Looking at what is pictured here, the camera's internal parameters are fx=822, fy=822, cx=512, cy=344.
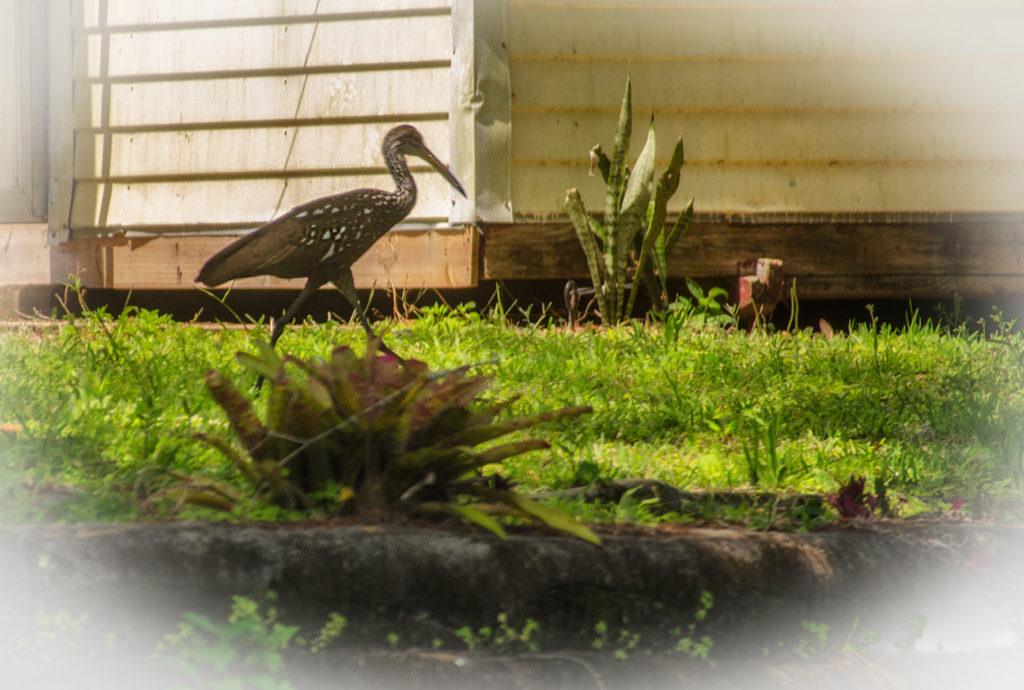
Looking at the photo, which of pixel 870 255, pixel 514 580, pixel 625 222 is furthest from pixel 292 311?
pixel 870 255

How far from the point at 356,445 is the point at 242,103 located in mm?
4251

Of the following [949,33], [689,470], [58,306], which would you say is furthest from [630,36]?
[58,306]

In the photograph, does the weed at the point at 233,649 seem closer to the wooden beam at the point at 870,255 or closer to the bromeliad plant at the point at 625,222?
the bromeliad plant at the point at 625,222

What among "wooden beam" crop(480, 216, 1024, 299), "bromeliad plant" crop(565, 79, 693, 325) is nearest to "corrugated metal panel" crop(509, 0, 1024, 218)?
"wooden beam" crop(480, 216, 1024, 299)

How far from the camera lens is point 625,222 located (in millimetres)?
4734

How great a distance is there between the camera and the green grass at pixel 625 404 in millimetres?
2049

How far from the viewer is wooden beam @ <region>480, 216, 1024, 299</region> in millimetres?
5211

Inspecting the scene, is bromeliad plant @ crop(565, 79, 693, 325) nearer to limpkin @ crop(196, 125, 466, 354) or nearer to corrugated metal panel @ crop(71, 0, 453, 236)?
corrugated metal panel @ crop(71, 0, 453, 236)

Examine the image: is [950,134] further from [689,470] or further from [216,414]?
[216,414]

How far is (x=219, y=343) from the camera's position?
398 centimetres

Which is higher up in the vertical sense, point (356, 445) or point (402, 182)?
point (402, 182)

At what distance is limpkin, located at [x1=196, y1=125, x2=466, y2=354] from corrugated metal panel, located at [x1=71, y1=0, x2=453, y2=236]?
5.78ft

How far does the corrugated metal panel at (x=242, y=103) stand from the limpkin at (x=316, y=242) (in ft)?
5.78

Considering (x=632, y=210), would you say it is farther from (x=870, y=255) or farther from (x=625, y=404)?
(x=625, y=404)
